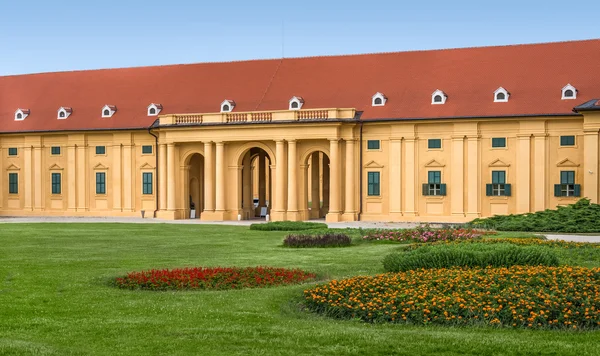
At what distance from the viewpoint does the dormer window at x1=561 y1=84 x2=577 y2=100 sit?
52.8 m

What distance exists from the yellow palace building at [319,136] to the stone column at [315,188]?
4.6 inches

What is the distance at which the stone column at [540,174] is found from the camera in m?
53.3

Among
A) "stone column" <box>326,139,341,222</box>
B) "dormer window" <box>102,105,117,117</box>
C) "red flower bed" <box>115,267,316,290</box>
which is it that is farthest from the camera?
"dormer window" <box>102,105,117,117</box>

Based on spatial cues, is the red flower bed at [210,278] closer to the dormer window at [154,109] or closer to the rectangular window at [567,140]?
the rectangular window at [567,140]

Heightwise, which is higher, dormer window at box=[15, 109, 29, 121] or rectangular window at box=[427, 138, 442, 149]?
dormer window at box=[15, 109, 29, 121]

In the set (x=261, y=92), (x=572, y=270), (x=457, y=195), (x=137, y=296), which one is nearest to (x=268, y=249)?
(x=137, y=296)

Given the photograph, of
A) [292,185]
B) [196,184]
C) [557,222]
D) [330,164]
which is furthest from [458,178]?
[196,184]

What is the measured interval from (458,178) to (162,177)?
22943 mm

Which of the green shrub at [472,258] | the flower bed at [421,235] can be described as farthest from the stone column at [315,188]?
the green shrub at [472,258]

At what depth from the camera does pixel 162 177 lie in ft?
204

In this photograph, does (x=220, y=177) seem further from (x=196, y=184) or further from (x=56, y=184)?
(x=56, y=184)

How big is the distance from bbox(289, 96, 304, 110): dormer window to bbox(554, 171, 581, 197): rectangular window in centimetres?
1905

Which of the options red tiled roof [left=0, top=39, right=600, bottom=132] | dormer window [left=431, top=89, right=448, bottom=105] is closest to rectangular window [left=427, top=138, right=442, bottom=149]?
red tiled roof [left=0, top=39, right=600, bottom=132]

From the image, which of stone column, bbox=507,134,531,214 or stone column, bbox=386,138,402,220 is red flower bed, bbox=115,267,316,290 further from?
stone column, bbox=386,138,402,220
